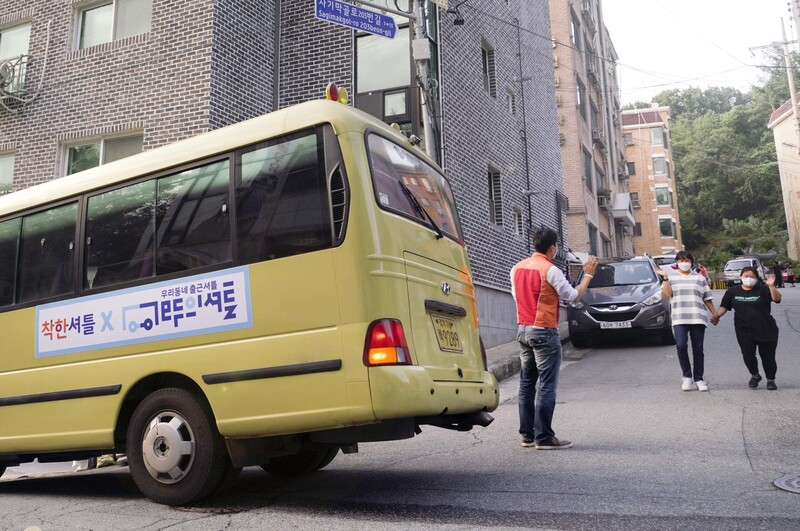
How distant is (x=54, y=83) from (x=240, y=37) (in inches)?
140

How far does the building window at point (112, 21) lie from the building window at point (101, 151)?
1.88m

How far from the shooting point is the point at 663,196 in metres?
61.0

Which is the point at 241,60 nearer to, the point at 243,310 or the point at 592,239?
the point at 243,310

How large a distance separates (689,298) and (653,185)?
182ft

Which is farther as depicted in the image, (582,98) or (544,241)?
(582,98)

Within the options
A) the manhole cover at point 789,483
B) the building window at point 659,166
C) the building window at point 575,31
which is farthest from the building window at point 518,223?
the building window at point 659,166

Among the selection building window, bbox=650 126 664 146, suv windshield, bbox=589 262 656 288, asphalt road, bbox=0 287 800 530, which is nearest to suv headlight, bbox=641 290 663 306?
suv windshield, bbox=589 262 656 288

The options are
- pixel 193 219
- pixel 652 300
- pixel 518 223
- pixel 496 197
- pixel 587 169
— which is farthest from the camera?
pixel 587 169

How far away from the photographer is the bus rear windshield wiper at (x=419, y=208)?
4.96m

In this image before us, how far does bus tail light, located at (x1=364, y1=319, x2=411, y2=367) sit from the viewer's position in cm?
407

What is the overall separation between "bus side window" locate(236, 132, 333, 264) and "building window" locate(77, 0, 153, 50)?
29.0ft

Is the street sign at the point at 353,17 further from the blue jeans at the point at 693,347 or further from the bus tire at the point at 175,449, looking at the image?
the bus tire at the point at 175,449

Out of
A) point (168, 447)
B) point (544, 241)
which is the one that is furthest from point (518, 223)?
point (168, 447)

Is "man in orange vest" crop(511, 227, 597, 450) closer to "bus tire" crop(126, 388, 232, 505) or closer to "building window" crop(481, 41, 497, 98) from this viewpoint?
"bus tire" crop(126, 388, 232, 505)
